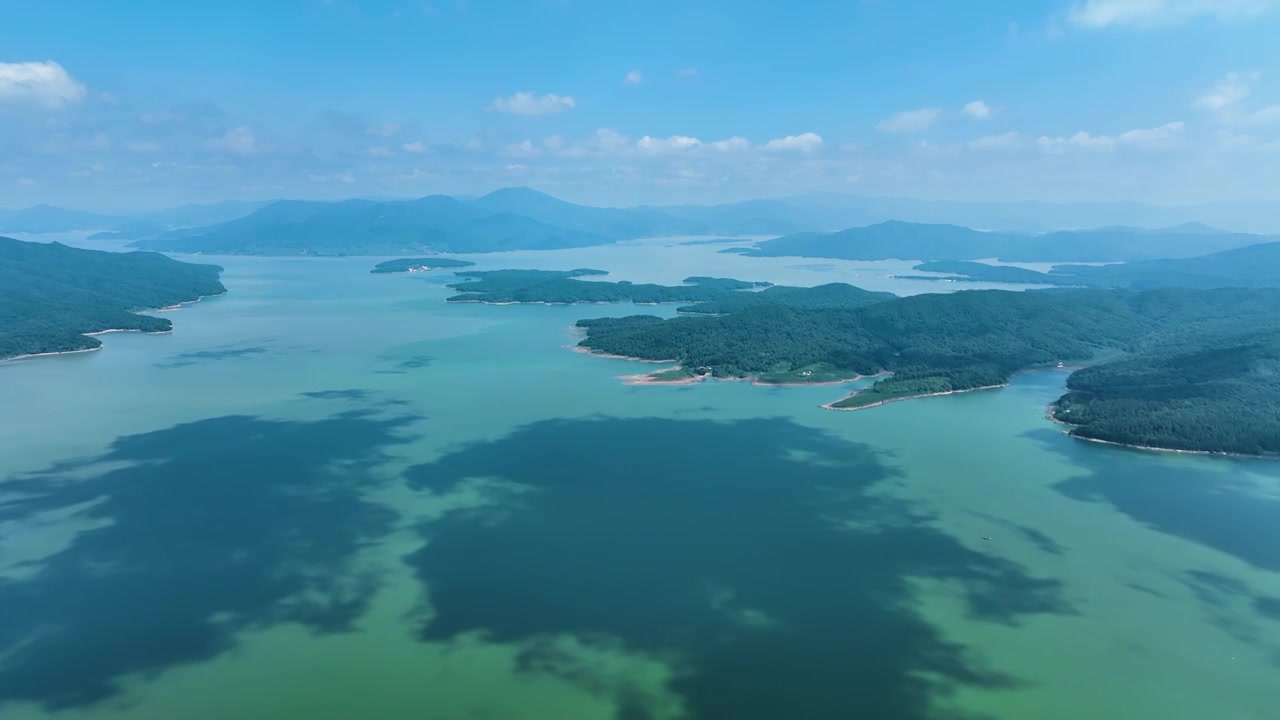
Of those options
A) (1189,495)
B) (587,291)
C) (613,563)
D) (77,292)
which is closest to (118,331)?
(77,292)

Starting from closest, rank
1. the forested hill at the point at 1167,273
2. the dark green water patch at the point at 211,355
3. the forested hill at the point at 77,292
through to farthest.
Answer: the dark green water patch at the point at 211,355, the forested hill at the point at 77,292, the forested hill at the point at 1167,273

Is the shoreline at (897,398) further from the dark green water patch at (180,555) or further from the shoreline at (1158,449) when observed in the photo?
the dark green water patch at (180,555)

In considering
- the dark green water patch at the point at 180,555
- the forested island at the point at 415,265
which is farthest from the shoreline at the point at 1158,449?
A: the forested island at the point at 415,265

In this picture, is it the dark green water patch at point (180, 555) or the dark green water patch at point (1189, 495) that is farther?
the dark green water patch at point (1189, 495)

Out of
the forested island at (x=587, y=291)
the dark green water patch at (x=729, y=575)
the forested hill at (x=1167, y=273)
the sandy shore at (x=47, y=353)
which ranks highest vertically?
the forested hill at (x=1167, y=273)

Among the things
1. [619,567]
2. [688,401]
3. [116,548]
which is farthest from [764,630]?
[688,401]

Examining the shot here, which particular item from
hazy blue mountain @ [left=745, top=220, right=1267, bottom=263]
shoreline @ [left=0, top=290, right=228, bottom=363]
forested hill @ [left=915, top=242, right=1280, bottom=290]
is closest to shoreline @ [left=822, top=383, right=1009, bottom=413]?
shoreline @ [left=0, top=290, right=228, bottom=363]

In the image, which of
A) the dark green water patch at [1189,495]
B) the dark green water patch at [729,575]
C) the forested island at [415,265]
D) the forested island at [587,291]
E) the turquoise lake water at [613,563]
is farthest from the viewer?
the forested island at [415,265]
